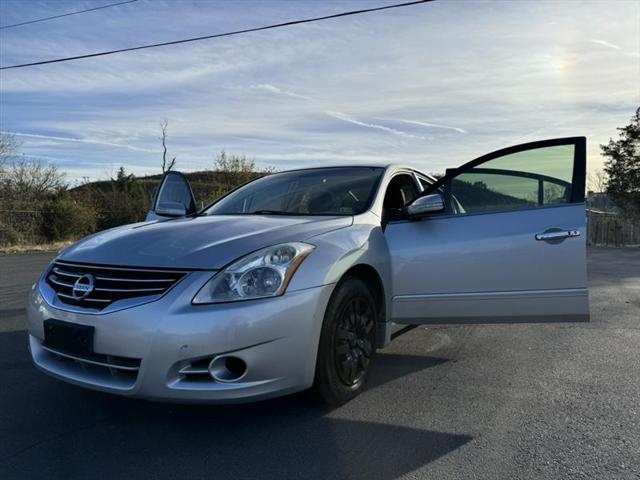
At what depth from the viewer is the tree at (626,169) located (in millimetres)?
27016

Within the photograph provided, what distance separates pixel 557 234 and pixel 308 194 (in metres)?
1.91

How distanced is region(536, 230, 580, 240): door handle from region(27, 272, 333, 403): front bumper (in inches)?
69.7

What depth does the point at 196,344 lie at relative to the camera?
9.10 ft

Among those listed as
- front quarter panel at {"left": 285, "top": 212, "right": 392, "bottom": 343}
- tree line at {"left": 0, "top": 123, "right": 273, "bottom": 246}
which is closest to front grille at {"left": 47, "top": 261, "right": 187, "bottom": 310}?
front quarter panel at {"left": 285, "top": 212, "right": 392, "bottom": 343}

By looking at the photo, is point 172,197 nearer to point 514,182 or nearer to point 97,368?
point 97,368

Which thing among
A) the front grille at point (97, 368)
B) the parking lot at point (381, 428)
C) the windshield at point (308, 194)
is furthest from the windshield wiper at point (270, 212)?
the front grille at point (97, 368)

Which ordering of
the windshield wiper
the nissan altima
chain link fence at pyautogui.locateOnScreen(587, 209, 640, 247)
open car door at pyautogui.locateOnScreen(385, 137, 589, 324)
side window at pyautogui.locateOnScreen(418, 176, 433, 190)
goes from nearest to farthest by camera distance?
the nissan altima, open car door at pyautogui.locateOnScreen(385, 137, 589, 324), the windshield wiper, side window at pyautogui.locateOnScreen(418, 176, 433, 190), chain link fence at pyautogui.locateOnScreen(587, 209, 640, 247)

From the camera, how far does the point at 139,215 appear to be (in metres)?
25.0

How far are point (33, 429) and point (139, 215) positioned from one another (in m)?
22.9

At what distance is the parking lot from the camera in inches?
107

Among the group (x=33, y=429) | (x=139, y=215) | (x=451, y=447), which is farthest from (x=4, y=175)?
(x=451, y=447)

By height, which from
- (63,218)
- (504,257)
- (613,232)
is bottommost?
(613,232)

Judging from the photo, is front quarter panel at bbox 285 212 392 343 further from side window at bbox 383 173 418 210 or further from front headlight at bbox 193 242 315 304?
side window at bbox 383 173 418 210

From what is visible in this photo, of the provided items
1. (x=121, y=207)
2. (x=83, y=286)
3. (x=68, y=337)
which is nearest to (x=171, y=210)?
(x=83, y=286)
